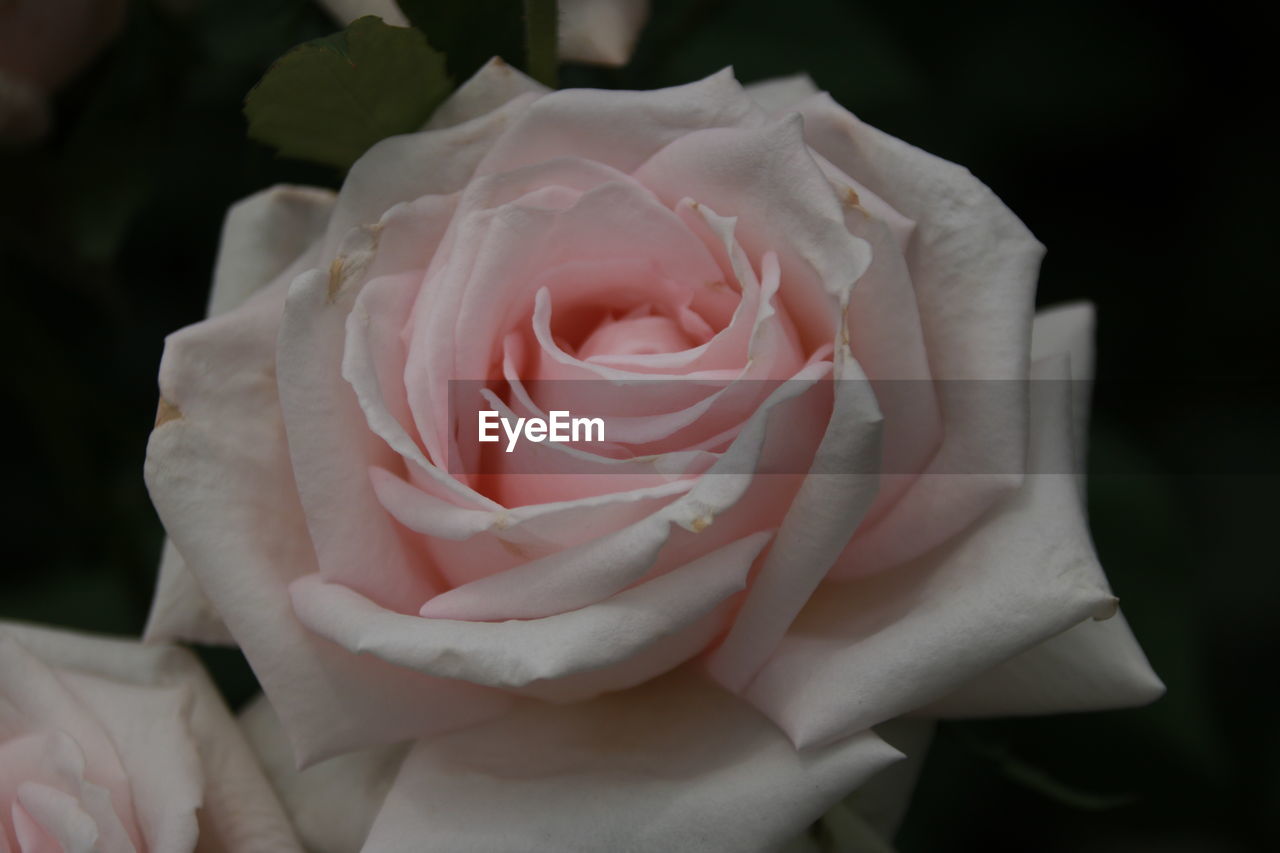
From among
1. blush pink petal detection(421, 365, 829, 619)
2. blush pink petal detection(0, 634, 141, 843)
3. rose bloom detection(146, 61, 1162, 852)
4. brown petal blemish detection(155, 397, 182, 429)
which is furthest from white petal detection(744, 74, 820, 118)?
blush pink petal detection(0, 634, 141, 843)

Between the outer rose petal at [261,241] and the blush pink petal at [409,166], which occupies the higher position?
the blush pink petal at [409,166]

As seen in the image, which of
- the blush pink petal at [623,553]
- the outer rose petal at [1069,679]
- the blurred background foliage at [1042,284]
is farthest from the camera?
the blurred background foliage at [1042,284]

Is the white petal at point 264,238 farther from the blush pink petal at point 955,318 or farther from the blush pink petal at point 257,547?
the blush pink petal at point 955,318

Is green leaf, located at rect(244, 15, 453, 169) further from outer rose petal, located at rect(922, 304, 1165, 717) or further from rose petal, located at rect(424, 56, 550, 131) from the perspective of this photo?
outer rose petal, located at rect(922, 304, 1165, 717)

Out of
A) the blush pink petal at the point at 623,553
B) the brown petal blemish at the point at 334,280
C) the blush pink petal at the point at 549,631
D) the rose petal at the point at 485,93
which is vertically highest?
the rose petal at the point at 485,93

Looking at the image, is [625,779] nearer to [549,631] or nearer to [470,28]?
[549,631]

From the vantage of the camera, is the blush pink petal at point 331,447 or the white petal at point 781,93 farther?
the white petal at point 781,93

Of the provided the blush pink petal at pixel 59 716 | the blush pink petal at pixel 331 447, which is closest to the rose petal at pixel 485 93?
the blush pink petal at pixel 331 447

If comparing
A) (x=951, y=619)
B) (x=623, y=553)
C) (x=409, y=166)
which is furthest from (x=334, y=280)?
(x=951, y=619)
